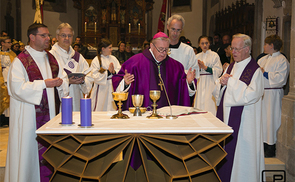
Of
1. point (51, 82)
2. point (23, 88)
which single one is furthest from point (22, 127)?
point (51, 82)

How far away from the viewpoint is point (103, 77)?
6.00 metres

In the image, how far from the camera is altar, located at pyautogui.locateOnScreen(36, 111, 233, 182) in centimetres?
225

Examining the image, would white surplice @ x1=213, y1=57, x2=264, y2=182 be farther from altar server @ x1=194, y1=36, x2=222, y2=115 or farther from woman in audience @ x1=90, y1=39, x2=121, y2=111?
woman in audience @ x1=90, y1=39, x2=121, y2=111

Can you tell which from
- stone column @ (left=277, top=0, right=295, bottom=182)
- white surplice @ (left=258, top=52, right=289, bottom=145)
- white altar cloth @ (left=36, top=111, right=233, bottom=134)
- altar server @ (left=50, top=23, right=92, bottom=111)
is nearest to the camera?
white altar cloth @ (left=36, top=111, right=233, bottom=134)

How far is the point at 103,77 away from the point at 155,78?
2.54m

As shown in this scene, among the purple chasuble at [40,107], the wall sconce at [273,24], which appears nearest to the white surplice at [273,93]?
the wall sconce at [273,24]

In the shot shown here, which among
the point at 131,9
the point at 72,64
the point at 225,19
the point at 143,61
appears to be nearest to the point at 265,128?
the point at 143,61

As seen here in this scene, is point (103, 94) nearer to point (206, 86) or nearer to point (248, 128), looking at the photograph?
point (206, 86)

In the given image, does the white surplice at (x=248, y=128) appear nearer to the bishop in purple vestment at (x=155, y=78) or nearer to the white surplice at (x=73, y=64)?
the bishop in purple vestment at (x=155, y=78)

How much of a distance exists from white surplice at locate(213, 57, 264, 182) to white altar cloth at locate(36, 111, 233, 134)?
801 millimetres

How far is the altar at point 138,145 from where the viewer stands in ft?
7.38

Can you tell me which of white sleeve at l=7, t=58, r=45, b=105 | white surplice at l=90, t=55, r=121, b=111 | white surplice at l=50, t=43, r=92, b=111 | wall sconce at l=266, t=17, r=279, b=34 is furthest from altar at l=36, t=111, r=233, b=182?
wall sconce at l=266, t=17, r=279, b=34

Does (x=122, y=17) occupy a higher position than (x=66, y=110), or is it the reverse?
(x=122, y=17)

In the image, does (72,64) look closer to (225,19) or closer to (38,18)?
(38,18)
